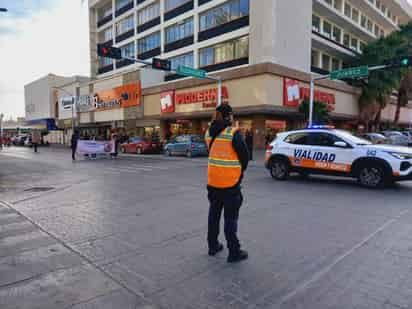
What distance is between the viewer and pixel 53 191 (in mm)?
8734

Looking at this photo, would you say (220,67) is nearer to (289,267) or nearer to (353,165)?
(353,165)

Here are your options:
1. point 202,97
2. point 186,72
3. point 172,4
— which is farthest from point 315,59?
point 186,72

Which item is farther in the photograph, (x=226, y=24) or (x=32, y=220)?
(x=226, y=24)

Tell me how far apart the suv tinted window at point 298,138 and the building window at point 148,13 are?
101ft

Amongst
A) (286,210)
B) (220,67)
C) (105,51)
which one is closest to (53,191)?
(286,210)

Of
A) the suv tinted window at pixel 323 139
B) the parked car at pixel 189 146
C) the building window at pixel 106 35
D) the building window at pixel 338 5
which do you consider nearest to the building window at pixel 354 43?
the building window at pixel 338 5

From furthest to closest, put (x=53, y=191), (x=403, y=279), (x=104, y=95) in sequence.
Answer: (x=104, y=95) < (x=53, y=191) < (x=403, y=279)

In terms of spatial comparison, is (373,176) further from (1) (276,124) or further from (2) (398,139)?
(2) (398,139)

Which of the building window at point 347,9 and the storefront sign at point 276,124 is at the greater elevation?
the building window at point 347,9

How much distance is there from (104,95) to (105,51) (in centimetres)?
2477

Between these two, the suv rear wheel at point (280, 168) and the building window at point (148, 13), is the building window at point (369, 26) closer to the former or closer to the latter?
the building window at point (148, 13)

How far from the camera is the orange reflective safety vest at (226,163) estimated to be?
3.59 metres

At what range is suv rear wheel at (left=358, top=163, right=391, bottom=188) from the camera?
8.28 meters

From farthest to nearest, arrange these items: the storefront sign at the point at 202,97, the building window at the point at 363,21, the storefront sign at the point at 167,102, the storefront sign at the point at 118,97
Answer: the building window at the point at 363,21 < the storefront sign at the point at 118,97 < the storefront sign at the point at 167,102 < the storefront sign at the point at 202,97
